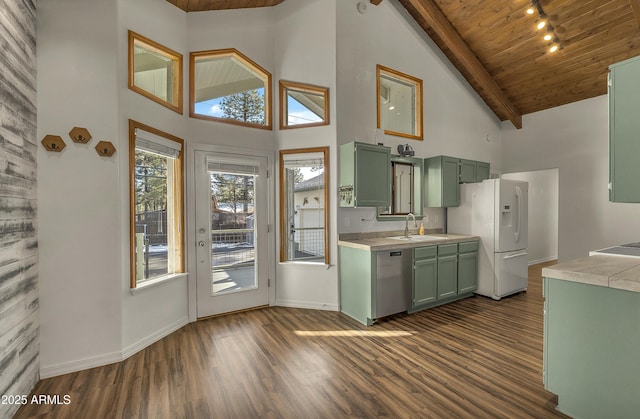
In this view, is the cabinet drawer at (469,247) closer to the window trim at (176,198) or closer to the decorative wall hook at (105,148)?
the window trim at (176,198)

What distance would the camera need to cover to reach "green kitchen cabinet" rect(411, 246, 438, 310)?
3.51 metres

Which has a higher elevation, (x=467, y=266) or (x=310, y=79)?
(x=310, y=79)

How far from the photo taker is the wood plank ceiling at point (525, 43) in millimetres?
3730

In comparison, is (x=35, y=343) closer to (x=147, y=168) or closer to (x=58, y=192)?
(x=58, y=192)

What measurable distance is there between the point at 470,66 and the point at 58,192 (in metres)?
5.66

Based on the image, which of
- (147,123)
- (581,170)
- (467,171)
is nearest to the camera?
(147,123)

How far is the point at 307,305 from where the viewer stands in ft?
12.3

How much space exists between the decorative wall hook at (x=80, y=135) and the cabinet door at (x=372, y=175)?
254 centimetres

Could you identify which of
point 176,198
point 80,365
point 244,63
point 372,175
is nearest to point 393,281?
point 372,175

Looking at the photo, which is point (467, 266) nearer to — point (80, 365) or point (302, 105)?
point (302, 105)

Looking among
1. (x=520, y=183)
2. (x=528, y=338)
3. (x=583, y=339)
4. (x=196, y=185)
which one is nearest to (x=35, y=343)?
(x=196, y=185)

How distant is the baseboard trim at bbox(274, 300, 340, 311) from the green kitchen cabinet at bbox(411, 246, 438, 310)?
3.21ft

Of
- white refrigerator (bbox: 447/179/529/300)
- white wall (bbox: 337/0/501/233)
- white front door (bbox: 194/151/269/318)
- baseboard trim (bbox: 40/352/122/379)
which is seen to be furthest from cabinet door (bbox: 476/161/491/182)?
baseboard trim (bbox: 40/352/122/379)

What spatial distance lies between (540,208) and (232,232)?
682 centimetres
